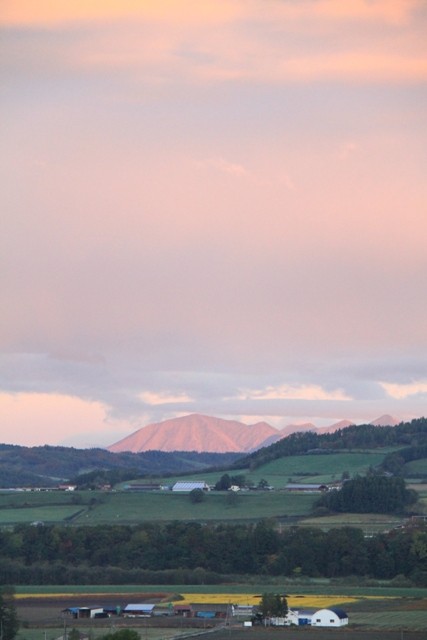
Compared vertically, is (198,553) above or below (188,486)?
below

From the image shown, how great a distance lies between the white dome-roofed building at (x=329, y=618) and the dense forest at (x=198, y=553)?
2327 centimetres

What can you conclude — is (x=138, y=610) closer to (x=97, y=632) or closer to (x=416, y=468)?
(x=97, y=632)

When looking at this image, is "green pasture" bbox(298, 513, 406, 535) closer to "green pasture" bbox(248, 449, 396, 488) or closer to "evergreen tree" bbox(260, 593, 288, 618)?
"green pasture" bbox(248, 449, 396, 488)

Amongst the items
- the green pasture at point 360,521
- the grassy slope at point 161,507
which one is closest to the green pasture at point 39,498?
the grassy slope at point 161,507

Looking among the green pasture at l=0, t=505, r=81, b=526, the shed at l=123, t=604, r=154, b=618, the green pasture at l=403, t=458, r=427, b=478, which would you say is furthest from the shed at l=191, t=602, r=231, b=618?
the green pasture at l=403, t=458, r=427, b=478

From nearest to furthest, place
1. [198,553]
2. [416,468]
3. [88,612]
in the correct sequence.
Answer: [88,612] < [198,553] < [416,468]

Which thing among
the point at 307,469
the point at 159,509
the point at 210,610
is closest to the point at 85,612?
the point at 210,610

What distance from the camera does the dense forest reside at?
109125 millimetres

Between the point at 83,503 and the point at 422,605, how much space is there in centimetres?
7372

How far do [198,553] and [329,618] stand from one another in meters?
34.9

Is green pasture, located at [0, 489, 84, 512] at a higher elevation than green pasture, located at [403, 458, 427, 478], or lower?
lower

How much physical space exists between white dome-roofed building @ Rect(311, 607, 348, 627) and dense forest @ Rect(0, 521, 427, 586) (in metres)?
23.3

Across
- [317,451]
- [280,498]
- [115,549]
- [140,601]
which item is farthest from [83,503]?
[140,601]

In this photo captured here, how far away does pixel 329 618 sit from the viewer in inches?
3189
